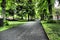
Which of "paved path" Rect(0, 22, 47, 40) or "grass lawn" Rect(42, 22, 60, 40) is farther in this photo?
"paved path" Rect(0, 22, 47, 40)

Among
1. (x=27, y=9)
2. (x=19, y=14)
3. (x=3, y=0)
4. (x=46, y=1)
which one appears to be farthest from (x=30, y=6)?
(x=3, y=0)

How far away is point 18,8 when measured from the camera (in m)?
53.8

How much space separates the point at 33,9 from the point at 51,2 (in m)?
24.2

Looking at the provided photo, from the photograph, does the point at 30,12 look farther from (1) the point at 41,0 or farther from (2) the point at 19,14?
(1) the point at 41,0

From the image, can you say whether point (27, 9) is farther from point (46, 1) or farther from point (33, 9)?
point (46, 1)

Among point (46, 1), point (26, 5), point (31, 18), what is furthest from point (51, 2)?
point (31, 18)

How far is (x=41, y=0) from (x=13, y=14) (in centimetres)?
2498

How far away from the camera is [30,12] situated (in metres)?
57.6

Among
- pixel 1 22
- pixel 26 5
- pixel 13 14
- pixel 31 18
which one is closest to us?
pixel 1 22

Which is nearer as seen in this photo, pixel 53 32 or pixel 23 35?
pixel 23 35

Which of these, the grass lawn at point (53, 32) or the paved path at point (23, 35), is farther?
the paved path at point (23, 35)

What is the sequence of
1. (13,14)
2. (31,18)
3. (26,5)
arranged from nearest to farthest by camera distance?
(26,5), (13,14), (31,18)

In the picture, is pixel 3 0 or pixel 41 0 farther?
pixel 41 0

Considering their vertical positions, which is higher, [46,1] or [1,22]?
[46,1]
